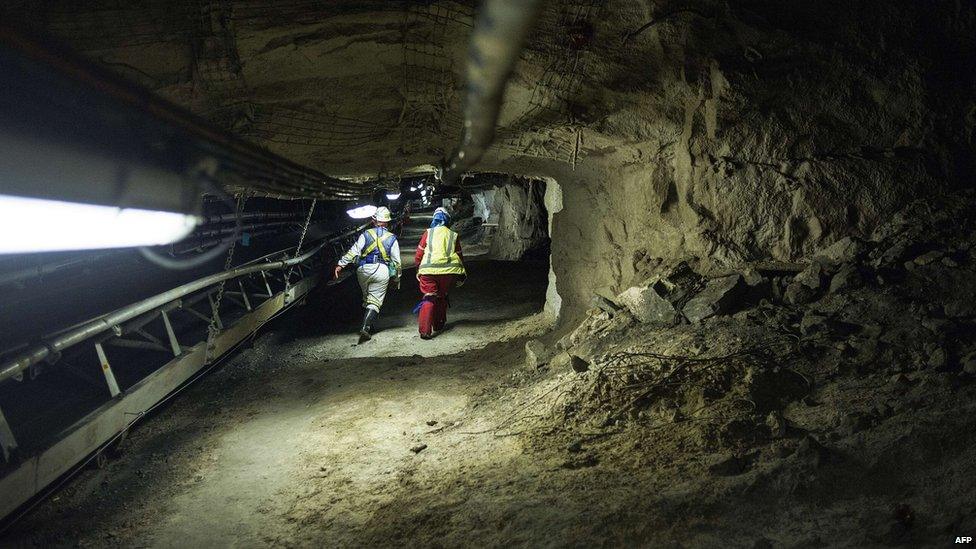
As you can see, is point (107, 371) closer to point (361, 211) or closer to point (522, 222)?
point (361, 211)

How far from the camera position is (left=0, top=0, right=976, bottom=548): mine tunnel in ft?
8.66

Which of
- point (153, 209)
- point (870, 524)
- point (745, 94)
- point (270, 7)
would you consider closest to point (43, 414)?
point (153, 209)

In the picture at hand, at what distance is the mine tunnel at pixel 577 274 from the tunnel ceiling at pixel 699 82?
0.02 meters

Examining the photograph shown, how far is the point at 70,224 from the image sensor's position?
2801 mm

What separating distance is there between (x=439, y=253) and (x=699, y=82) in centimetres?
495

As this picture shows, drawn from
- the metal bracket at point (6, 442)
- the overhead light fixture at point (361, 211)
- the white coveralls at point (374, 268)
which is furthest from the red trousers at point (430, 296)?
the metal bracket at point (6, 442)

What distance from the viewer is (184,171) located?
330cm

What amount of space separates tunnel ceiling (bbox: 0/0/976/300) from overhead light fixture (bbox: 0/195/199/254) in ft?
4.69

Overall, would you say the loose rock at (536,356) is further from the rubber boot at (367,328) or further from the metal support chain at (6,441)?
the metal support chain at (6,441)

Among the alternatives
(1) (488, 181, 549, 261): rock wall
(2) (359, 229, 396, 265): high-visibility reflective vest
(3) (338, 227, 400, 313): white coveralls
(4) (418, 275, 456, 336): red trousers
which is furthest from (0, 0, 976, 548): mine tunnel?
(1) (488, 181, 549, 261): rock wall

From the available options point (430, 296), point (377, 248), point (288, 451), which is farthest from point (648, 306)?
point (377, 248)

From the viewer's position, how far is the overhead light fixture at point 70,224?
8.28 feet

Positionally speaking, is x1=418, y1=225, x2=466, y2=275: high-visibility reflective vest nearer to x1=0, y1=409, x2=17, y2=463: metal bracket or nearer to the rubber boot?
the rubber boot

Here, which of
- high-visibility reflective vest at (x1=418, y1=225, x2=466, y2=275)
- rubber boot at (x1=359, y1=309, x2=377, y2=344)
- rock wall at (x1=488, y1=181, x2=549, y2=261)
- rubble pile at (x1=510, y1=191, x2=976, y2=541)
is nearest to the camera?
rubble pile at (x1=510, y1=191, x2=976, y2=541)
